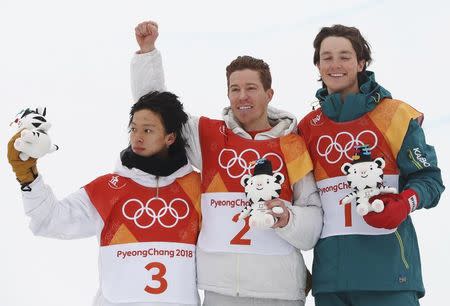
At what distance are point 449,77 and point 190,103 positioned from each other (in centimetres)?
242

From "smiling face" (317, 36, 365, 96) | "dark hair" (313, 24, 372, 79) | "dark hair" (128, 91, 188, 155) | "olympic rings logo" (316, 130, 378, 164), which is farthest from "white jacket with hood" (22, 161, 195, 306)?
"dark hair" (313, 24, 372, 79)

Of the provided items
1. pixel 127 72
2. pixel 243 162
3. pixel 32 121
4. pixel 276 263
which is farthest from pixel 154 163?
pixel 127 72

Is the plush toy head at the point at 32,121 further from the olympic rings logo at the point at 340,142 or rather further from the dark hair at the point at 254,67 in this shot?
the olympic rings logo at the point at 340,142

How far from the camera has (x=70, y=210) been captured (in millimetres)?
2660

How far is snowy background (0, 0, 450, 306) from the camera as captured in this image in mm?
4285

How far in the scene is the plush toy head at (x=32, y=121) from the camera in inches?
96.7

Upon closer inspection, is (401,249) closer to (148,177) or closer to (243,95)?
(243,95)

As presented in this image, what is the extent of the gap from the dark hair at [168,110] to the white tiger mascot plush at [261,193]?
0.44 meters

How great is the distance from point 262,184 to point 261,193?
3 centimetres

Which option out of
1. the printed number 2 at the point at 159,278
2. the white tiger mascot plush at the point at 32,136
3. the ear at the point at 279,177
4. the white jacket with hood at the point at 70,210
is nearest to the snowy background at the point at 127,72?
the white jacket with hood at the point at 70,210

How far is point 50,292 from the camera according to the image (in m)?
4.09

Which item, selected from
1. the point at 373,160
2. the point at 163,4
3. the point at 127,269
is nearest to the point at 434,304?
the point at 373,160

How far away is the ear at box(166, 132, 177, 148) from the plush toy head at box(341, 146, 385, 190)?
70cm

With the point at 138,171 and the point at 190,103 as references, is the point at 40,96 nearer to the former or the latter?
the point at 190,103
